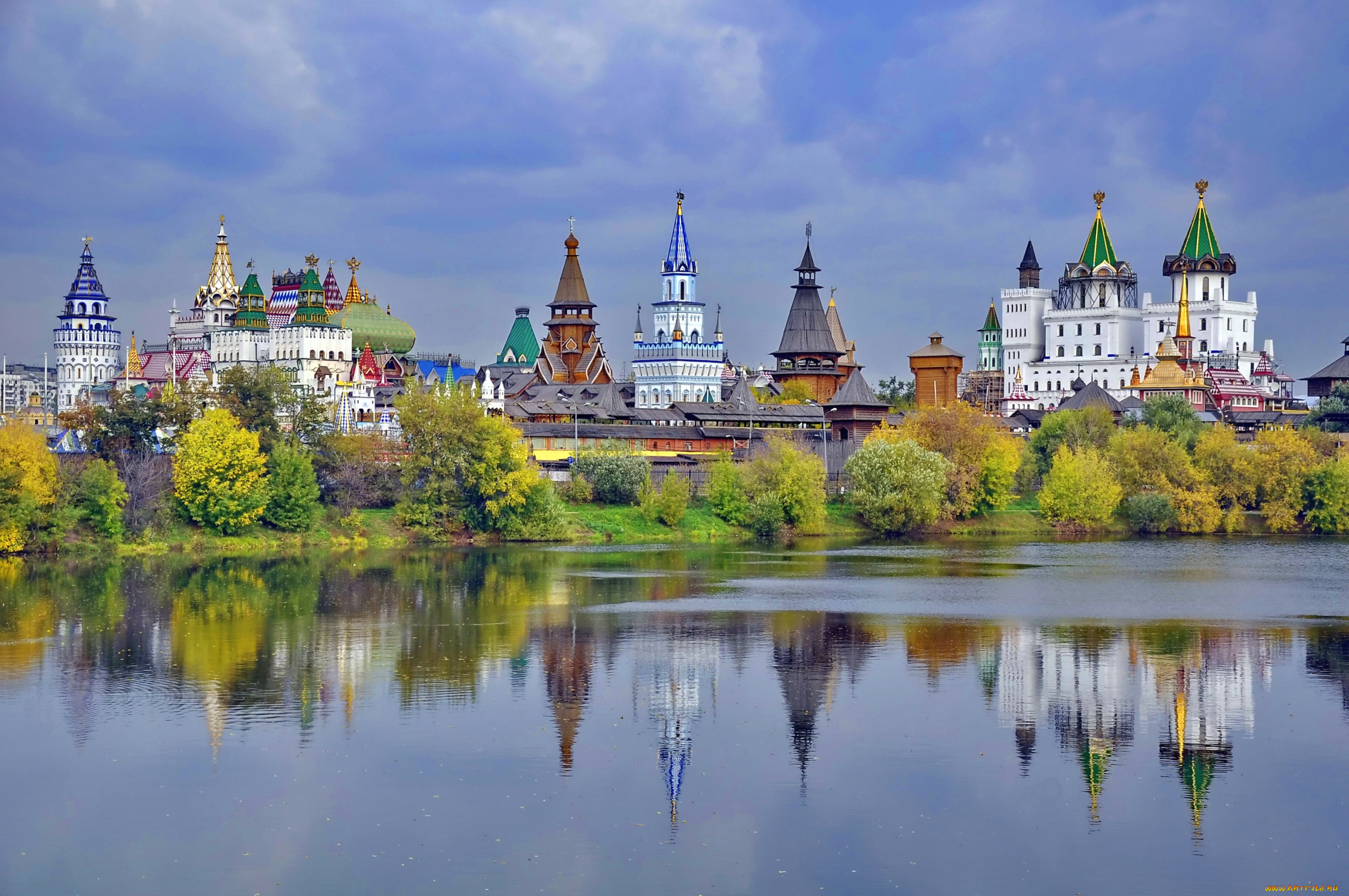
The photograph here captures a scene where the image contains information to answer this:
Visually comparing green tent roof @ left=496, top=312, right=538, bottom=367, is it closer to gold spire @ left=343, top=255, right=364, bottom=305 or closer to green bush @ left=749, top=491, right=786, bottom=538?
gold spire @ left=343, top=255, right=364, bottom=305

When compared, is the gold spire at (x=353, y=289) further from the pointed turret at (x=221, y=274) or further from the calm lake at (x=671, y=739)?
the calm lake at (x=671, y=739)

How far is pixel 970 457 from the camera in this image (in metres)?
57.8

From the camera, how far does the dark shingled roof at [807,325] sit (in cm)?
9581

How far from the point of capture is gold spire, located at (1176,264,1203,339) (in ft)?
346

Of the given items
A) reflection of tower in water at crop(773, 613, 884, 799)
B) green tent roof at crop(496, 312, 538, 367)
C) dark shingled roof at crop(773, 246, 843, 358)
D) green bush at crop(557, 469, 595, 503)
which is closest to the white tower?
green tent roof at crop(496, 312, 538, 367)

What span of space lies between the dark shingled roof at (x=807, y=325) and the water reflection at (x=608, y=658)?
180 feet

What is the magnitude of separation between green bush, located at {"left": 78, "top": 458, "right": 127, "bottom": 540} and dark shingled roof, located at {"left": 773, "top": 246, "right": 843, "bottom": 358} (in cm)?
5428

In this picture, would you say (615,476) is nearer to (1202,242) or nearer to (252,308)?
(252,308)

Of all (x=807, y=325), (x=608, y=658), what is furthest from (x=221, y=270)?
(x=608, y=658)

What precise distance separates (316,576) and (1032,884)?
27.7m

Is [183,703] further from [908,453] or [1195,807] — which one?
[908,453]

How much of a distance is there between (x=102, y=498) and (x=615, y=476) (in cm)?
1712

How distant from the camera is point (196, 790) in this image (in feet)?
67.7

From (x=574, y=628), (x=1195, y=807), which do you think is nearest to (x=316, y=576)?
(x=574, y=628)
